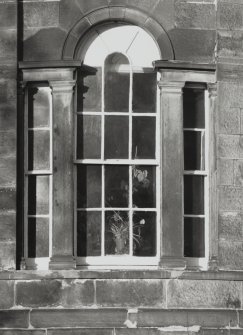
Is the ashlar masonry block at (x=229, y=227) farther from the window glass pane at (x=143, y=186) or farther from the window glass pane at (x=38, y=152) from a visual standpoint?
the window glass pane at (x=38, y=152)

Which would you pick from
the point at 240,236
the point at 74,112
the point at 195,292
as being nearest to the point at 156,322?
the point at 195,292

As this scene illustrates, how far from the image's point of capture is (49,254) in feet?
45.2

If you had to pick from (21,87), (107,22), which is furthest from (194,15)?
(21,87)

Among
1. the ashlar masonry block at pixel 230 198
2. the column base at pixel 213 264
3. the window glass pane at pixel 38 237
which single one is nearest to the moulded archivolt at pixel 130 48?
the ashlar masonry block at pixel 230 198

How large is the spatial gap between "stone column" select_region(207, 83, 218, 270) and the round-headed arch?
2.32 feet

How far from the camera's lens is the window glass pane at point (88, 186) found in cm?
1381

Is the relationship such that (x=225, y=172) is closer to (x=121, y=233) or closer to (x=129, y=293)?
(x=121, y=233)

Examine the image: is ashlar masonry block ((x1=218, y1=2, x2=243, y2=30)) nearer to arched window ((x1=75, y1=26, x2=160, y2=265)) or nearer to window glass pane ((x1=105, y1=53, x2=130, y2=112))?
arched window ((x1=75, y1=26, x2=160, y2=265))

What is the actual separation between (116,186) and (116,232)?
0.54m

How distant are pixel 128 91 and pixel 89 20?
959 millimetres

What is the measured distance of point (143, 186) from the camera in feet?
45.6

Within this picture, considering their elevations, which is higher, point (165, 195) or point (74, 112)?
point (74, 112)

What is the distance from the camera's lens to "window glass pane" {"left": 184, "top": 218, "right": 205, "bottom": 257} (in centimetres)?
1390

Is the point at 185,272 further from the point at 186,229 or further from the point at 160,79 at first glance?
the point at 160,79
